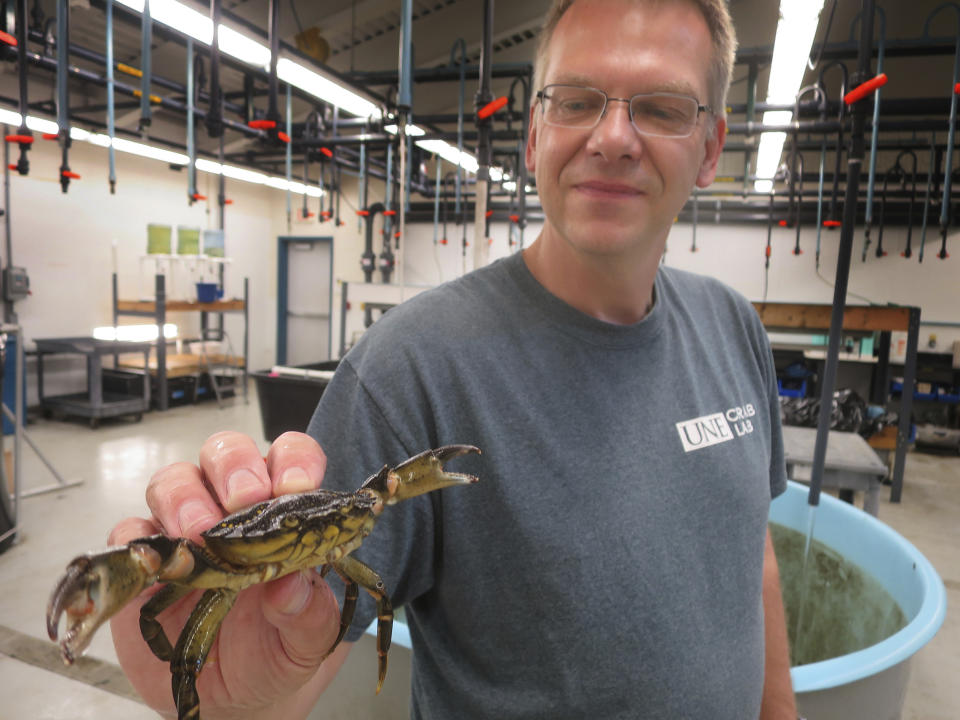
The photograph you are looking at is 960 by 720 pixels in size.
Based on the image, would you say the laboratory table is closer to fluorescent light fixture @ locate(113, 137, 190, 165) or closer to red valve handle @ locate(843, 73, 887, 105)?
fluorescent light fixture @ locate(113, 137, 190, 165)

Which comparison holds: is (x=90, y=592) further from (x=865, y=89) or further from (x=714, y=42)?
(x=865, y=89)

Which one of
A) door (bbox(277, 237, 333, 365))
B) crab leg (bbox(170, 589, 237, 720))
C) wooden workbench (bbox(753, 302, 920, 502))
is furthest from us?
door (bbox(277, 237, 333, 365))

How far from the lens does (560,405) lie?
89 cm

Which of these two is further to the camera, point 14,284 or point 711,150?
point 14,284

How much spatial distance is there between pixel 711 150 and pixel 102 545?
164 inches

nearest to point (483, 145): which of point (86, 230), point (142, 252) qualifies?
point (86, 230)

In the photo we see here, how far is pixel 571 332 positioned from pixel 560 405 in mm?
129

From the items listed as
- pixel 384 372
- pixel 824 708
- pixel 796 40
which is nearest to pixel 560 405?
pixel 384 372

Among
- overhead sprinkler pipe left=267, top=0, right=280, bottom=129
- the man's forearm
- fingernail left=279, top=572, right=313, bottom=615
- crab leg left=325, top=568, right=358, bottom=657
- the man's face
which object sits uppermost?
overhead sprinkler pipe left=267, top=0, right=280, bottom=129

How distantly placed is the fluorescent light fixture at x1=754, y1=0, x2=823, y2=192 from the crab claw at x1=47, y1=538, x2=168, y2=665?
9.97 feet

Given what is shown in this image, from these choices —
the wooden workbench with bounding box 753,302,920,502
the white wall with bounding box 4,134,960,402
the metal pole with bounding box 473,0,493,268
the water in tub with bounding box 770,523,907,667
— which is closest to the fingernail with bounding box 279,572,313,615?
the metal pole with bounding box 473,0,493,268

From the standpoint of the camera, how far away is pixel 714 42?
1017 millimetres

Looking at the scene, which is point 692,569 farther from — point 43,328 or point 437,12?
point 43,328

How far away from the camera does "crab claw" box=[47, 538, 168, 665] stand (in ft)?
1.36
